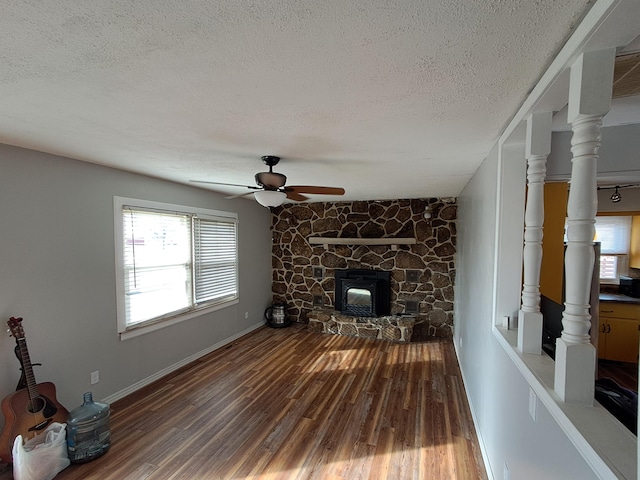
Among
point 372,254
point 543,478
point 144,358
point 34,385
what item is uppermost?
point 372,254

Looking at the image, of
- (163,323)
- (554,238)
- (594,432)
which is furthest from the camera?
(163,323)

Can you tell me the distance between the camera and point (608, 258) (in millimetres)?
4293

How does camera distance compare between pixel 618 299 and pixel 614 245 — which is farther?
pixel 614 245

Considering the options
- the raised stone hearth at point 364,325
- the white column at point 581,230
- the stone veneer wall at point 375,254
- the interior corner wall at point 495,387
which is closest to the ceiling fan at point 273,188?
the interior corner wall at point 495,387

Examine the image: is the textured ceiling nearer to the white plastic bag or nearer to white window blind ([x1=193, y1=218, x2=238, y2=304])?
white window blind ([x1=193, y1=218, x2=238, y2=304])

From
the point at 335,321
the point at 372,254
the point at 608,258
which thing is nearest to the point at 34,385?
the point at 335,321

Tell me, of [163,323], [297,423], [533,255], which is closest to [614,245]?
→ [533,255]

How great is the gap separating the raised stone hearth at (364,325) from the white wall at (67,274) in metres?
2.55

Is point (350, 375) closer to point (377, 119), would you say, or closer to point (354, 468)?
point (354, 468)

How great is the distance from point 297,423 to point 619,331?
13.5ft

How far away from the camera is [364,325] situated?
4.98 m

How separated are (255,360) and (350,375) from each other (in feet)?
4.37

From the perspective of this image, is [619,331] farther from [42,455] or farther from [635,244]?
[42,455]

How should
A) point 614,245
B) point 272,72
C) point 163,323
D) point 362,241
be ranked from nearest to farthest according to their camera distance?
point 272,72, point 163,323, point 614,245, point 362,241
